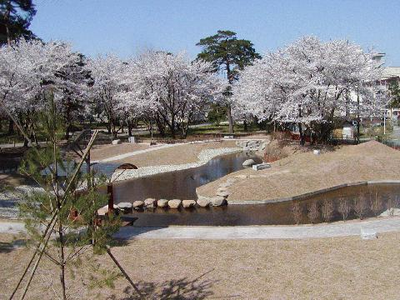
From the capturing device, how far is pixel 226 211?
1902 cm

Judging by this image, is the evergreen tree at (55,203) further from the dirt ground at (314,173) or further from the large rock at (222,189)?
the large rock at (222,189)

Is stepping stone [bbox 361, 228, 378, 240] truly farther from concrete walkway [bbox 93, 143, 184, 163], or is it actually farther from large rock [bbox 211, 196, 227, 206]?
concrete walkway [bbox 93, 143, 184, 163]

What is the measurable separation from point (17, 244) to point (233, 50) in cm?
4185

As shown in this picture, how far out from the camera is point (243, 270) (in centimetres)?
1038

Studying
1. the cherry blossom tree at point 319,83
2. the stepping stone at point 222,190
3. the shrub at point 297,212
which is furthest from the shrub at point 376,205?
the cherry blossom tree at point 319,83

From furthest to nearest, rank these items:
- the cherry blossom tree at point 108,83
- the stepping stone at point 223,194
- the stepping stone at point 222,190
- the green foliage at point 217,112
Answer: the green foliage at point 217,112 → the cherry blossom tree at point 108,83 → the stepping stone at point 222,190 → the stepping stone at point 223,194

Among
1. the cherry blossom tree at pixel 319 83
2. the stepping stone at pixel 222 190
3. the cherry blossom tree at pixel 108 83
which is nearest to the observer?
the stepping stone at pixel 222 190

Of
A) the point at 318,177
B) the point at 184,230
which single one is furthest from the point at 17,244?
the point at 318,177

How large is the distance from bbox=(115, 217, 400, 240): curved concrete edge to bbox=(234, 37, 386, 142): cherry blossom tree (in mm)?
→ 16729

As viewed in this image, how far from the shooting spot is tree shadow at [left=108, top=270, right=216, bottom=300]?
9259 millimetres

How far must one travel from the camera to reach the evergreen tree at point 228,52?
168ft

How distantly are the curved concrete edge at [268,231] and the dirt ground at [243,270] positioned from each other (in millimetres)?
719

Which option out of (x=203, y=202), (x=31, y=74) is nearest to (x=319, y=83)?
(x=203, y=202)

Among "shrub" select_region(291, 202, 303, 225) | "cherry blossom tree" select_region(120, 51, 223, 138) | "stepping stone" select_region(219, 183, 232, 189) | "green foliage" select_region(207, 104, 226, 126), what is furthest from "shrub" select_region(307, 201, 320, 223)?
"green foliage" select_region(207, 104, 226, 126)
